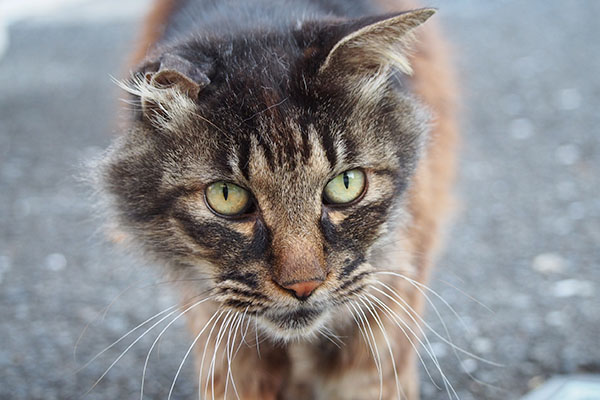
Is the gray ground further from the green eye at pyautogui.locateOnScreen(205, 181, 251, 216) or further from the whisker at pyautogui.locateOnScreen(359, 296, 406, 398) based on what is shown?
the green eye at pyautogui.locateOnScreen(205, 181, 251, 216)

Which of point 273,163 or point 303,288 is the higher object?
point 273,163

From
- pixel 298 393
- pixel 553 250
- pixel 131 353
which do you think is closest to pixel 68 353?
pixel 131 353

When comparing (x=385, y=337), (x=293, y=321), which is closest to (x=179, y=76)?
(x=293, y=321)

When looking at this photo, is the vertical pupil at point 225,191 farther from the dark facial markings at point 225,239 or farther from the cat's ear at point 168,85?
the cat's ear at point 168,85

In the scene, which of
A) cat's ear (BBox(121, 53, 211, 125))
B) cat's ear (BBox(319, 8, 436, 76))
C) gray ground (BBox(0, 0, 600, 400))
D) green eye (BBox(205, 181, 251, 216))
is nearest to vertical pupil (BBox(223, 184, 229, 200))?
green eye (BBox(205, 181, 251, 216))

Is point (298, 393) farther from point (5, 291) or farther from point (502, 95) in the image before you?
point (502, 95)

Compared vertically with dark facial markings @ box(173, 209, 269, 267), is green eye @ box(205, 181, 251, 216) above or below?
above

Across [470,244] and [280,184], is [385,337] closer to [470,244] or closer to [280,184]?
[280,184]
